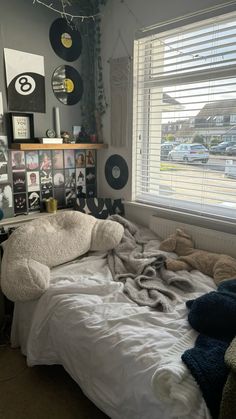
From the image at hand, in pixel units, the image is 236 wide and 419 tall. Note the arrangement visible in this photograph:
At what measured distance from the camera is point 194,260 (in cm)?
192

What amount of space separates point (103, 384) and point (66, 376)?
53cm

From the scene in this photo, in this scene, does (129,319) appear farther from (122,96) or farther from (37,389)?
(122,96)

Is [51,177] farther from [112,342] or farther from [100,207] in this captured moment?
[112,342]

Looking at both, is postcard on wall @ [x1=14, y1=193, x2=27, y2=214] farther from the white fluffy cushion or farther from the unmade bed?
the unmade bed

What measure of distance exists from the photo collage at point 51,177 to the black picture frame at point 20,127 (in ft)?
0.33

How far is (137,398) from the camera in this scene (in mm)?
1109

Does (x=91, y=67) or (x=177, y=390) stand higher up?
(x=91, y=67)

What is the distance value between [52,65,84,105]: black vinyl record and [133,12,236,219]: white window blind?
0.52 m

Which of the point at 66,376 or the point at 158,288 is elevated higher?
the point at 158,288

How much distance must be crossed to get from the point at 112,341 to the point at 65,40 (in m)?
2.28

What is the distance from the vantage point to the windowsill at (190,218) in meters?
2.02

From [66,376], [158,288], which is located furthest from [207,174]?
[66,376]

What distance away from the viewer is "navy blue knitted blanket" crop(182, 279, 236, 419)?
0.98 metres

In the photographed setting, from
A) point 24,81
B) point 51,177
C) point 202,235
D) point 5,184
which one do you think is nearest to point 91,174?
point 51,177
